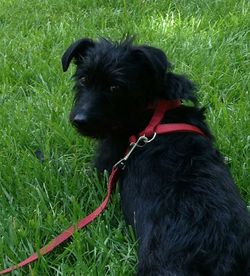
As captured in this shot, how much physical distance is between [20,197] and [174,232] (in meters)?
1.21

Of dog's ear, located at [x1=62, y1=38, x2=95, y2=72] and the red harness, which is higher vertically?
dog's ear, located at [x1=62, y1=38, x2=95, y2=72]

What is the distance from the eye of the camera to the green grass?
288 centimetres

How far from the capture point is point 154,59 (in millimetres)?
2953

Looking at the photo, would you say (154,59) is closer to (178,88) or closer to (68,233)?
(178,88)

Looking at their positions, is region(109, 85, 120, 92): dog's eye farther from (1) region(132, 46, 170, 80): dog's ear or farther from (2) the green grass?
(2) the green grass

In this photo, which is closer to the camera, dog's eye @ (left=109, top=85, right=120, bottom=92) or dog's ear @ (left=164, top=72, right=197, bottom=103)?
dog's eye @ (left=109, top=85, right=120, bottom=92)

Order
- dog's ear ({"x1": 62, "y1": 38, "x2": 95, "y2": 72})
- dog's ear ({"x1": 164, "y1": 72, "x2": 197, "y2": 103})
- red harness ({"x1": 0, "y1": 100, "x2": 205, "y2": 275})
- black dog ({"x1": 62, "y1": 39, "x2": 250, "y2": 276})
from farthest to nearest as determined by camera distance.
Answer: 1. dog's ear ({"x1": 62, "y1": 38, "x2": 95, "y2": 72})
2. dog's ear ({"x1": 164, "y1": 72, "x2": 197, "y2": 103})
3. red harness ({"x1": 0, "y1": 100, "x2": 205, "y2": 275})
4. black dog ({"x1": 62, "y1": 39, "x2": 250, "y2": 276})

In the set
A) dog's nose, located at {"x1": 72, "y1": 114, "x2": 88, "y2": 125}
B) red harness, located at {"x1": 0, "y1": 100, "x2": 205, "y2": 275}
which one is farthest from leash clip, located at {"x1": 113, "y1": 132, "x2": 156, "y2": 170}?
dog's nose, located at {"x1": 72, "y1": 114, "x2": 88, "y2": 125}

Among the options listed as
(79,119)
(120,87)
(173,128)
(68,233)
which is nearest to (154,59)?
(120,87)

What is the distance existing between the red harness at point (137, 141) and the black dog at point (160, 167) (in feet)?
0.11

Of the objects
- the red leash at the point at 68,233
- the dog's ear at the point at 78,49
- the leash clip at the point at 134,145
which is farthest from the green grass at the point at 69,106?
the dog's ear at the point at 78,49

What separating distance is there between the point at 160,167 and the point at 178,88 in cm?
60

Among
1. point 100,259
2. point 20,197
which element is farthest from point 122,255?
point 20,197

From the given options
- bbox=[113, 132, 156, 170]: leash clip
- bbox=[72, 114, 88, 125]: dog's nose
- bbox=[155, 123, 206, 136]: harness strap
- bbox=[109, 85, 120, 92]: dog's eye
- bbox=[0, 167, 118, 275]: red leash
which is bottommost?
bbox=[0, 167, 118, 275]: red leash
